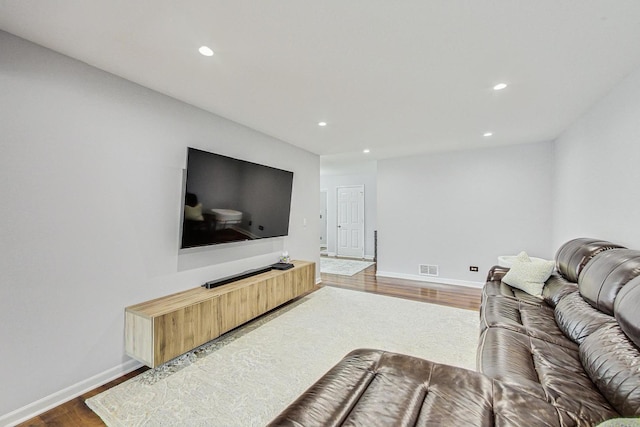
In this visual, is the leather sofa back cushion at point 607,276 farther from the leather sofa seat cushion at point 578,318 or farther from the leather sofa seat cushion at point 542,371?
the leather sofa seat cushion at point 542,371

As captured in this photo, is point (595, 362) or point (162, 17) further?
point (162, 17)

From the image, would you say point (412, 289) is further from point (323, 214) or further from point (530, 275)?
point (323, 214)

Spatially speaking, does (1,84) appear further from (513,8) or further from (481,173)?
(481,173)

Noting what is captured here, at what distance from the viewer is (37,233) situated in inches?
73.2

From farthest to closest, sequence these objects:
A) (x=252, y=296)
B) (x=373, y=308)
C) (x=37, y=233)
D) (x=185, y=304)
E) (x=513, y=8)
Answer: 1. (x=373, y=308)
2. (x=252, y=296)
3. (x=185, y=304)
4. (x=37, y=233)
5. (x=513, y=8)

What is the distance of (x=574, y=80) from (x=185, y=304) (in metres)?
3.76

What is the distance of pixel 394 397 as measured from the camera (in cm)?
115

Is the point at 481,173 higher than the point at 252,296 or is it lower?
higher

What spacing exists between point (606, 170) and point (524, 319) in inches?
65.7

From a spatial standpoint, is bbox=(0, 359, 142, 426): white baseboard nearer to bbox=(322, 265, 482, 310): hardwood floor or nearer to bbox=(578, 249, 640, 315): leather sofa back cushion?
bbox=(322, 265, 482, 310): hardwood floor

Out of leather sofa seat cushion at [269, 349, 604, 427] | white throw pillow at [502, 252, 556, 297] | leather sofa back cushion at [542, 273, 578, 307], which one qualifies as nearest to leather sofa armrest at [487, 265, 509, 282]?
white throw pillow at [502, 252, 556, 297]

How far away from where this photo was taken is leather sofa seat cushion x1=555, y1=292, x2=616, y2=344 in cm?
164

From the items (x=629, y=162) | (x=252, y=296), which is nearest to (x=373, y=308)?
(x=252, y=296)

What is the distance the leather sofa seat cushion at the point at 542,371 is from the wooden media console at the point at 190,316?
2160mm
